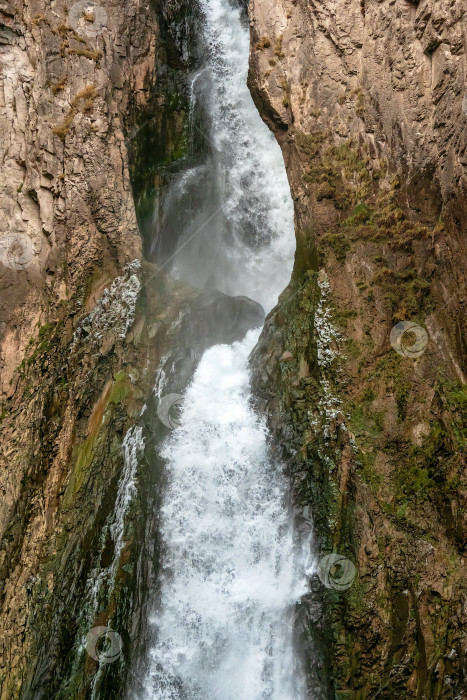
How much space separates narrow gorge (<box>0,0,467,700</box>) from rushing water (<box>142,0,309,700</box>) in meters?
0.05

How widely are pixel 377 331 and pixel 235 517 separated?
16.5 feet

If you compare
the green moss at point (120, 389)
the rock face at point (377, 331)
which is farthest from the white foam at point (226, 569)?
the green moss at point (120, 389)

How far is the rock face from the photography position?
9.88m

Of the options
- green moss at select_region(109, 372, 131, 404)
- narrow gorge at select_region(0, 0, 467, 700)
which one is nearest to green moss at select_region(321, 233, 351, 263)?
narrow gorge at select_region(0, 0, 467, 700)

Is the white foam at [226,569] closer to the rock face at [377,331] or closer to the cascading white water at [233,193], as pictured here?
the rock face at [377,331]

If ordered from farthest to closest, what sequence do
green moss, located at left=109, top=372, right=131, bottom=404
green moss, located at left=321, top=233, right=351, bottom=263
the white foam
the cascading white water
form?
the cascading white water
green moss, located at left=109, top=372, right=131, bottom=404
green moss, located at left=321, top=233, right=351, bottom=263
the white foam

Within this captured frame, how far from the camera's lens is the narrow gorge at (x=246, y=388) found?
10.4m

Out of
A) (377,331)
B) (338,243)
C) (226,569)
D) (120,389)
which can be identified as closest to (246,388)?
(120,389)

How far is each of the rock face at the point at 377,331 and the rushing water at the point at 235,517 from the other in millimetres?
706

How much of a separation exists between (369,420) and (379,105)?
7.50 meters

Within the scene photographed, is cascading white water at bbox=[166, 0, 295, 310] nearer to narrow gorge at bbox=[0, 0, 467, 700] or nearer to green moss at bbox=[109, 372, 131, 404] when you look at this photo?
narrow gorge at bbox=[0, 0, 467, 700]

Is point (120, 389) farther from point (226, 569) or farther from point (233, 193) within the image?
point (233, 193)

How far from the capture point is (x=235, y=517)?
39.5 feet

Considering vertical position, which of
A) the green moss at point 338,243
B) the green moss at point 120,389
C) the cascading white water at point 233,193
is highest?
the cascading white water at point 233,193
